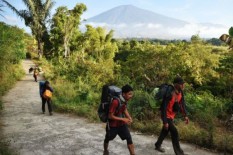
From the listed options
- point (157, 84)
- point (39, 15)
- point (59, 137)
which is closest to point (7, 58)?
point (157, 84)

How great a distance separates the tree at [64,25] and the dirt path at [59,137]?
86.3 ft

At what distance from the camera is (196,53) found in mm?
22375

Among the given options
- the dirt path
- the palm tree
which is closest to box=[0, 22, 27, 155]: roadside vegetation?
the dirt path

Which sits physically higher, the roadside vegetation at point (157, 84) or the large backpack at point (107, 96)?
the large backpack at point (107, 96)

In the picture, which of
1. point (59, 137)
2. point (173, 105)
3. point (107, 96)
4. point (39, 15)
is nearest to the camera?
point (107, 96)

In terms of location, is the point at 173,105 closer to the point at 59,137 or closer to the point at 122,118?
the point at 122,118

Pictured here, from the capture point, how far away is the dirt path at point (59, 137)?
6823 millimetres

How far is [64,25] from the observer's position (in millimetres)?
37594

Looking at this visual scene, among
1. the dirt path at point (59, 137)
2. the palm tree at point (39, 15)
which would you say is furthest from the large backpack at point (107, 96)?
the palm tree at point (39, 15)

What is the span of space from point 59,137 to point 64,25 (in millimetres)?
31084

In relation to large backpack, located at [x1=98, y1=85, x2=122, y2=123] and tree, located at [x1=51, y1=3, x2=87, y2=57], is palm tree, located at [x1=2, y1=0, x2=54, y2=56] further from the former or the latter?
large backpack, located at [x1=98, y1=85, x2=122, y2=123]

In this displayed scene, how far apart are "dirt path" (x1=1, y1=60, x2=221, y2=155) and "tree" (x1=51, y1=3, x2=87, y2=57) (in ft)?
86.3

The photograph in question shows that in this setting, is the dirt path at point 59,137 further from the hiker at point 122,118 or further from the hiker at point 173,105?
the hiker at point 122,118

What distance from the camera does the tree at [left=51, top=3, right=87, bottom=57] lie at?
122 feet
